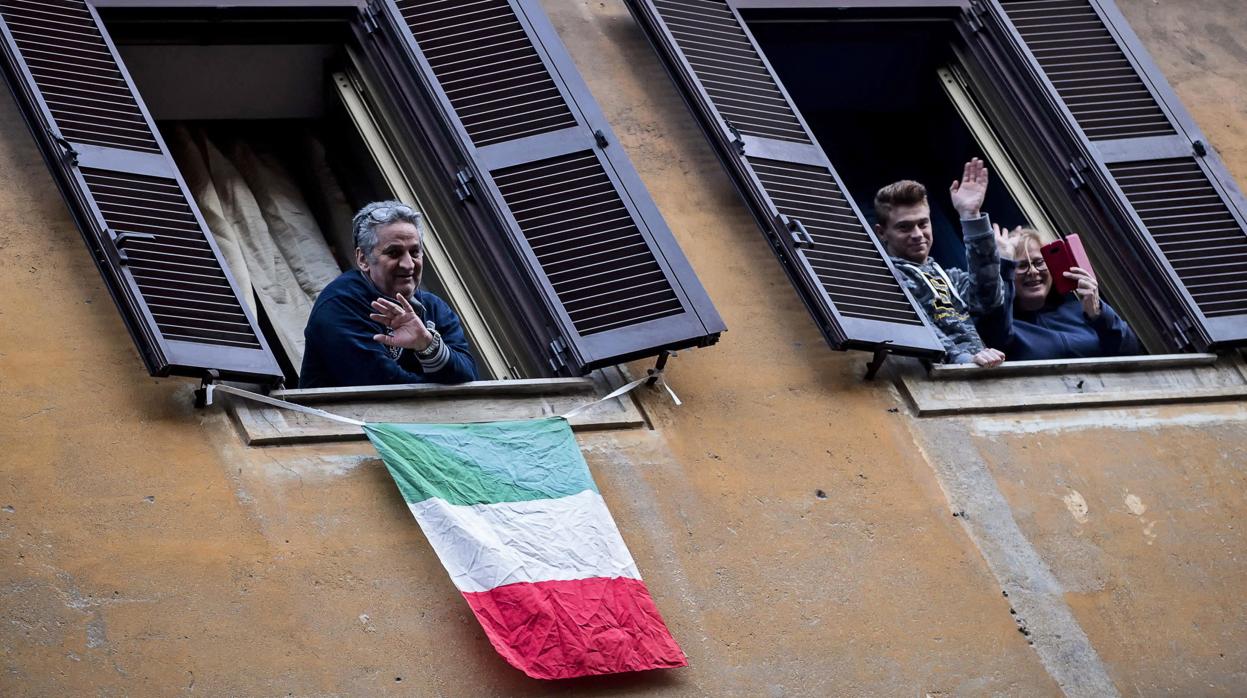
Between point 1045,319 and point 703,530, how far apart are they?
1.75 metres

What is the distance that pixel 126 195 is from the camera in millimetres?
6672

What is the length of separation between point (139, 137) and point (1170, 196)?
11.1 feet

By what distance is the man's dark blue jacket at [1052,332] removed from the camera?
7.51m

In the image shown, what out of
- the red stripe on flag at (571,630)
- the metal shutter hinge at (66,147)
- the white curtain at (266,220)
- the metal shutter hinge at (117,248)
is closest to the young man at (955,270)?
the red stripe on flag at (571,630)

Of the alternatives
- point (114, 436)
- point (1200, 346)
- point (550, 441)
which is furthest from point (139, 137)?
point (1200, 346)

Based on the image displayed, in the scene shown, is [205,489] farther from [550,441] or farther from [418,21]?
[418,21]

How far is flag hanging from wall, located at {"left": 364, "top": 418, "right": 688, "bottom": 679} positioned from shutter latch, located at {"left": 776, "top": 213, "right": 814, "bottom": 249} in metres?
1.11

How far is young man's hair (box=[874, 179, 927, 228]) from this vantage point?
25.0 feet

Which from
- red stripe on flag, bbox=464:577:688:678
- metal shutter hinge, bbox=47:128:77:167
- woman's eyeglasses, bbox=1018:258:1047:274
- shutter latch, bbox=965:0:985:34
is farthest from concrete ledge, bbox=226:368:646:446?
shutter latch, bbox=965:0:985:34

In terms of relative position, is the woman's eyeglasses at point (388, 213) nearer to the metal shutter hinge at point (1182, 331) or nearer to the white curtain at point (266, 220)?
the white curtain at point (266, 220)

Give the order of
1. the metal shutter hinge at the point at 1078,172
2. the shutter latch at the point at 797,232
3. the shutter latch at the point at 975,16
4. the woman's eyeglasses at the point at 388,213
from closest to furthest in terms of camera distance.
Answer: the woman's eyeglasses at the point at 388,213, the shutter latch at the point at 797,232, the metal shutter hinge at the point at 1078,172, the shutter latch at the point at 975,16

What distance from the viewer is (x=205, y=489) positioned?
6246 mm

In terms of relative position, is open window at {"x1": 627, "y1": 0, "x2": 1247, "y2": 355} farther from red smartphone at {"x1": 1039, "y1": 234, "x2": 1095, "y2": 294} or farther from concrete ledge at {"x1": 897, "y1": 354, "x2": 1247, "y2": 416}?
red smartphone at {"x1": 1039, "y1": 234, "x2": 1095, "y2": 294}

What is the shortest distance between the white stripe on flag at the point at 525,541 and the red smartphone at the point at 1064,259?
197cm
